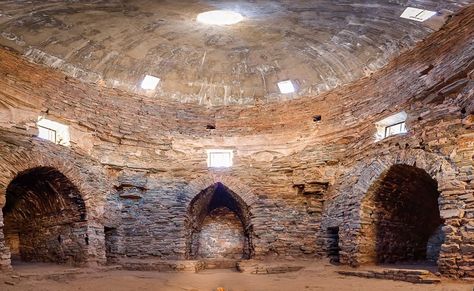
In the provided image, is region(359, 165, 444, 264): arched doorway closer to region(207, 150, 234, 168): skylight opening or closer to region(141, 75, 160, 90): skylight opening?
region(207, 150, 234, 168): skylight opening

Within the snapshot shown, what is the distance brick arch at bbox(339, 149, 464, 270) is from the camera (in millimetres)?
9125

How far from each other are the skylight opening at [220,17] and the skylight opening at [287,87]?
3.87 m

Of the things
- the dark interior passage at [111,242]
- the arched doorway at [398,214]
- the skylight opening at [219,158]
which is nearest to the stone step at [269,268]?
the arched doorway at [398,214]

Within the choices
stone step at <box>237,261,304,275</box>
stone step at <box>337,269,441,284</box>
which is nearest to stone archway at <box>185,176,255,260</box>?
stone step at <box>237,261,304,275</box>

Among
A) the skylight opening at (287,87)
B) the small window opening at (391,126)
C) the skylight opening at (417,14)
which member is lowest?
the small window opening at (391,126)

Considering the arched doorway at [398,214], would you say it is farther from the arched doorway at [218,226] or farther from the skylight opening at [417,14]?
the arched doorway at [218,226]

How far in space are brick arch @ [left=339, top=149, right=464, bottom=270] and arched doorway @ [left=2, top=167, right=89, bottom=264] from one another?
23.4ft

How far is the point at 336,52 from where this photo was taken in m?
13.2

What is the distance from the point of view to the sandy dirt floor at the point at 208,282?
825cm

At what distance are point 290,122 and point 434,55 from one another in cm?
525

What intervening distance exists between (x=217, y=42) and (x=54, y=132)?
18.8 feet

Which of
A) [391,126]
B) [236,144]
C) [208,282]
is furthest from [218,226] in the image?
[391,126]

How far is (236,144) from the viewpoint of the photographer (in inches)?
573

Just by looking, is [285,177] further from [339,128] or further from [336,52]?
[336,52]
